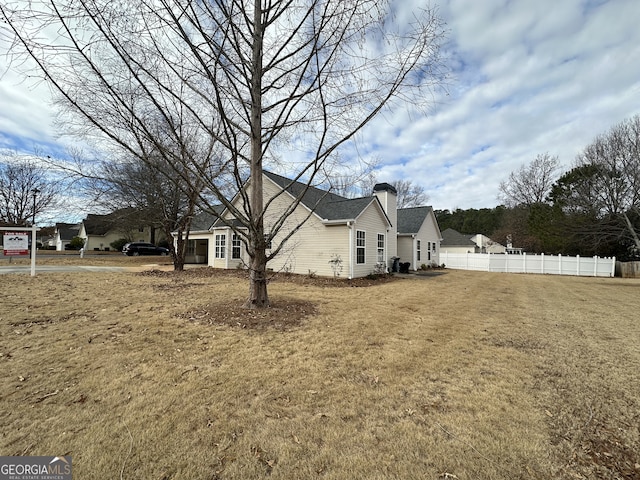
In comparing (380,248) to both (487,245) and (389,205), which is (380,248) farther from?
(487,245)

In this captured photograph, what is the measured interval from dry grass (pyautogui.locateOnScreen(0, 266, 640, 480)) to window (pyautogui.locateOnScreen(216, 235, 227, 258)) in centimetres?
1203

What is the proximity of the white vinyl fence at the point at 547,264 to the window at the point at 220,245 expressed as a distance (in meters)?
19.6

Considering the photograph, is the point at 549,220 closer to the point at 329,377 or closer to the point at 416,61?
the point at 416,61

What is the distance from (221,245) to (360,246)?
30.1 ft

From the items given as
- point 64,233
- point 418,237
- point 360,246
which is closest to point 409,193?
point 418,237

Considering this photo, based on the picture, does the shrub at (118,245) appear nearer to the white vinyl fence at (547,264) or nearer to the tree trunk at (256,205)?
the tree trunk at (256,205)

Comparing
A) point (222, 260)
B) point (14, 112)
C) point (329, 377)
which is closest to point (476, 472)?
point (329, 377)

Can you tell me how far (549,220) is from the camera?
2511cm

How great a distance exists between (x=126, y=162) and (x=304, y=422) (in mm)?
16714

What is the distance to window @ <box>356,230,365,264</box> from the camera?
1399cm

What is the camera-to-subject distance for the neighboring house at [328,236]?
537 inches

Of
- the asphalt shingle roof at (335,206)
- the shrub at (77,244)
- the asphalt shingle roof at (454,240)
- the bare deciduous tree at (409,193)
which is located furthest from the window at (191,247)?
the asphalt shingle roof at (454,240)

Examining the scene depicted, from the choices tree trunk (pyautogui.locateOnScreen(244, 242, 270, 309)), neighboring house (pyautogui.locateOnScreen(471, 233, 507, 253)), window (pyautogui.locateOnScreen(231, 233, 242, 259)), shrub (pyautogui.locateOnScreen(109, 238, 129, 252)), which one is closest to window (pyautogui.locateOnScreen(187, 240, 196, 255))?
window (pyautogui.locateOnScreen(231, 233, 242, 259))

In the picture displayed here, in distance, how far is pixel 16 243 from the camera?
11.7 metres
